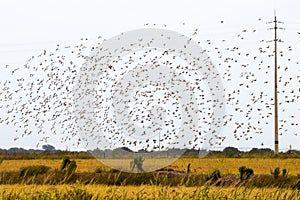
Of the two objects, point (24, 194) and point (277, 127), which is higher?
point (277, 127)

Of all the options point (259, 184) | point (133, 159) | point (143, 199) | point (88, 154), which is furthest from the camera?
point (88, 154)

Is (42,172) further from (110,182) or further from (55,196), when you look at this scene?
(55,196)

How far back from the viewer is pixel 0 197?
15.0 metres

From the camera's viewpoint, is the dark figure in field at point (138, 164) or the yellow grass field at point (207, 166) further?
the yellow grass field at point (207, 166)

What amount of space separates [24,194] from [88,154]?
36774 mm

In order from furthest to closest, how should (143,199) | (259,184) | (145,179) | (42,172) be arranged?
1. (42,172)
2. (145,179)
3. (259,184)
4. (143,199)

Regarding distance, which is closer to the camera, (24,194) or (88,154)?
(24,194)

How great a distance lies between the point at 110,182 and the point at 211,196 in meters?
12.2

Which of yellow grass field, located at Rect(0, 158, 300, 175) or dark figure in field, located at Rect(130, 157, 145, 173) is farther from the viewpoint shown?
Answer: yellow grass field, located at Rect(0, 158, 300, 175)

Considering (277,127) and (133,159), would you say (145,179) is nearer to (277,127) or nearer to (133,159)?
(133,159)

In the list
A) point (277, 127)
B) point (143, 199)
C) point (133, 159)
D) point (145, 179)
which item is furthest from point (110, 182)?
point (277, 127)

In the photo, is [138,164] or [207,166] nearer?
[138,164]

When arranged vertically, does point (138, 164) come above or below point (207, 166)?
below

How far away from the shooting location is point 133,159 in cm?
3394
